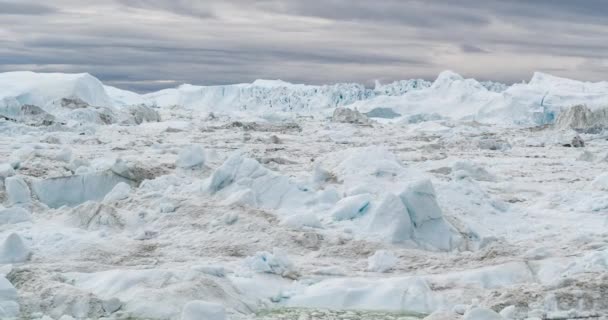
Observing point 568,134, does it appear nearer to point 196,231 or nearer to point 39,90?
point 196,231

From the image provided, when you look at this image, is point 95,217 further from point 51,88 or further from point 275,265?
point 51,88

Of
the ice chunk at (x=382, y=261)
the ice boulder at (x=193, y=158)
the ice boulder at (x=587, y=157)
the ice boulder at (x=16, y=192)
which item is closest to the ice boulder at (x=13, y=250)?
the ice boulder at (x=16, y=192)

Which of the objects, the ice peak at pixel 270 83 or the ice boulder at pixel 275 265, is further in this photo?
the ice peak at pixel 270 83

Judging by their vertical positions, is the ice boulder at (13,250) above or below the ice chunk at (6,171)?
above

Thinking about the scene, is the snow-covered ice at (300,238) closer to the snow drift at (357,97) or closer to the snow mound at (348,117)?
the snow mound at (348,117)

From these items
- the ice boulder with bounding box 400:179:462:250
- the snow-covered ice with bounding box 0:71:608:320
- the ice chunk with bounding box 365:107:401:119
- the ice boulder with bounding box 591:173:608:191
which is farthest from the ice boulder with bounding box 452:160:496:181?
the ice chunk with bounding box 365:107:401:119

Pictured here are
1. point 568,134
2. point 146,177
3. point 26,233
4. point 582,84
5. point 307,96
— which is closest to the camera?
point 26,233

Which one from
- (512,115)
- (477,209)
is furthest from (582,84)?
(477,209)
